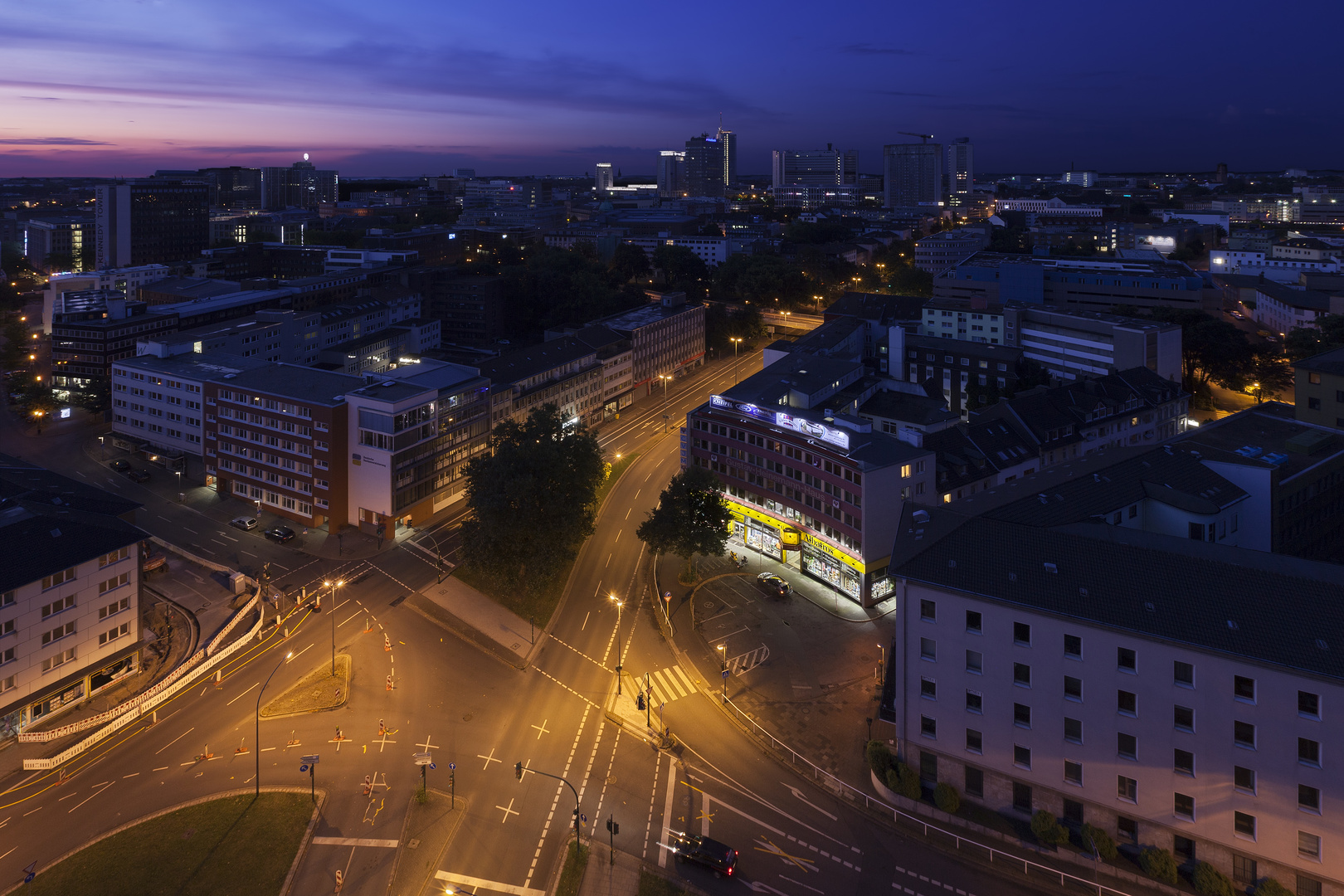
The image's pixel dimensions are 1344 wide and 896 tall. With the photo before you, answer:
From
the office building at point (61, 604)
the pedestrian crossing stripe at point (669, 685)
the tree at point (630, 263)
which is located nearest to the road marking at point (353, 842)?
the pedestrian crossing stripe at point (669, 685)

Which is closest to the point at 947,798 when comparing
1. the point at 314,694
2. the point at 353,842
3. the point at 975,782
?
the point at 975,782

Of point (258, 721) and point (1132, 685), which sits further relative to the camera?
point (258, 721)

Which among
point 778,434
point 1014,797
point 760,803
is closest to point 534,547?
point 778,434

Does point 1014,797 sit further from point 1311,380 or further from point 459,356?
point 459,356

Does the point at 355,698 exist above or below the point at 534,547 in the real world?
below

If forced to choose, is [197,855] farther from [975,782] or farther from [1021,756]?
[1021,756]

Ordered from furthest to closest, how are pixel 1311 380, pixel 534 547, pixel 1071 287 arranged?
pixel 1071 287
pixel 1311 380
pixel 534 547

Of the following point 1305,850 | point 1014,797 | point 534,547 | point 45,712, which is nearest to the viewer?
point 1305,850
